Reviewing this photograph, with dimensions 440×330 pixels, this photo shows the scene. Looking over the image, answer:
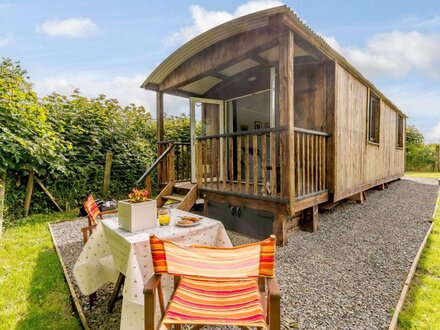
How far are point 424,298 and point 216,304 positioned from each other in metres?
2.14

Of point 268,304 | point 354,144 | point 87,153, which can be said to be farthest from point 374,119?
point 87,153

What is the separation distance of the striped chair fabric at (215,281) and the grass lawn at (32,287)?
1113 millimetres

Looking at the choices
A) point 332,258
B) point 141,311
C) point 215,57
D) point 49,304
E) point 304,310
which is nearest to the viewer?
point 141,311

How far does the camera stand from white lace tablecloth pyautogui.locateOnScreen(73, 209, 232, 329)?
1534mm

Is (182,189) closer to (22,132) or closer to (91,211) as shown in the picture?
(91,211)

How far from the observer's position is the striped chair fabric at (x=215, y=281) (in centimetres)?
129

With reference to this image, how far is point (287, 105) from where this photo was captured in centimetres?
334

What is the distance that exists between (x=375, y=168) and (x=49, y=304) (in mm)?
7751

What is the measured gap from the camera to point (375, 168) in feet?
22.6

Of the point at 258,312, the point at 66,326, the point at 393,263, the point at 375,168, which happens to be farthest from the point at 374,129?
the point at 66,326

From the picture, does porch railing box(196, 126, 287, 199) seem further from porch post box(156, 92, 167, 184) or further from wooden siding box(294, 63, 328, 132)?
porch post box(156, 92, 167, 184)

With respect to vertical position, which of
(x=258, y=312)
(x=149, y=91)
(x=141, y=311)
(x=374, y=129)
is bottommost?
(x=141, y=311)

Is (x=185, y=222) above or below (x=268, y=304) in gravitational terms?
above

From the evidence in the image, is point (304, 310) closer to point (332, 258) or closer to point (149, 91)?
point (332, 258)
